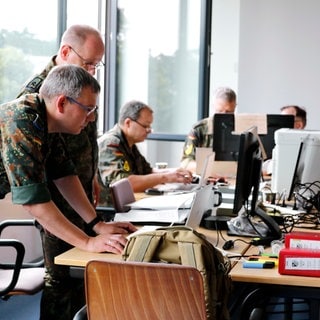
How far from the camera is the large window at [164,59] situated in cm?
593

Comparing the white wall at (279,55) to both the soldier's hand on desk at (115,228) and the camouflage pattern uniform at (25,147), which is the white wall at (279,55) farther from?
the camouflage pattern uniform at (25,147)

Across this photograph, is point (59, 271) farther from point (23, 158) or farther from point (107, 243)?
point (23, 158)

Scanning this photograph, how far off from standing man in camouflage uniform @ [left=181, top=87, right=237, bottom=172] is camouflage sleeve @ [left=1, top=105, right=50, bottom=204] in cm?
260

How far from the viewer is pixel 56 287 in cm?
262

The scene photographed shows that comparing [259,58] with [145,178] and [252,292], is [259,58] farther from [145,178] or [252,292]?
[252,292]

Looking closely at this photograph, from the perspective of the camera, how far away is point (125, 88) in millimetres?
5977

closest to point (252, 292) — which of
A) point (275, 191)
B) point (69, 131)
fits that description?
point (69, 131)

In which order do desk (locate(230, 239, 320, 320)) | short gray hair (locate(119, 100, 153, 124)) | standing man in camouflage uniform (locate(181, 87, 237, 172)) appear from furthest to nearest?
standing man in camouflage uniform (locate(181, 87, 237, 172))
short gray hair (locate(119, 100, 153, 124))
desk (locate(230, 239, 320, 320))

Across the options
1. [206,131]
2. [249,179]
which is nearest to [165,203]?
[249,179]

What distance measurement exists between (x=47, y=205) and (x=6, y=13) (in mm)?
2259

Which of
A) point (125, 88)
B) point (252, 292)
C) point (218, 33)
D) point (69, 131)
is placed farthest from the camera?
point (218, 33)

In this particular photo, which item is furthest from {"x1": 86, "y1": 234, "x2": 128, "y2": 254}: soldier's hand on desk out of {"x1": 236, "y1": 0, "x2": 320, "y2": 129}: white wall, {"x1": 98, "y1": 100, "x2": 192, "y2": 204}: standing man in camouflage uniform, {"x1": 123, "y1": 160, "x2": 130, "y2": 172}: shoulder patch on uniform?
{"x1": 236, "y1": 0, "x2": 320, "y2": 129}: white wall

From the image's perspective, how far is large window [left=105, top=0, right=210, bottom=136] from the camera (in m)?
5.93

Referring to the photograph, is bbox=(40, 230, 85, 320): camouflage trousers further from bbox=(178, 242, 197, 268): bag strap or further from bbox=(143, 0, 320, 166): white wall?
bbox=(143, 0, 320, 166): white wall
